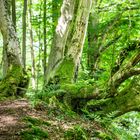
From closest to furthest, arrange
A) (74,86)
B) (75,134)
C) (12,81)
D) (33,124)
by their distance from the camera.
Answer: (75,134), (33,124), (74,86), (12,81)

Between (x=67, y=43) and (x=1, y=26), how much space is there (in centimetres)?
189

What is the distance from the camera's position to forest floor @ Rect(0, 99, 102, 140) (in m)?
3.88

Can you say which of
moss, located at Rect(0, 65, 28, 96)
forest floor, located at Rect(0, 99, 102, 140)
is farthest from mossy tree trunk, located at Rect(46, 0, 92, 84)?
forest floor, located at Rect(0, 99, 102, 140)

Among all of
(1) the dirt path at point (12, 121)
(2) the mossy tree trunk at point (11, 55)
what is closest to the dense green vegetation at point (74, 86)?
(2) the mossy tree trunk at point (11, 55)

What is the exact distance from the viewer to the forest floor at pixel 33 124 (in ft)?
12.7

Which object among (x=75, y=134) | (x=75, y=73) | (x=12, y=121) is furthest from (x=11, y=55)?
(x=75, y=134)

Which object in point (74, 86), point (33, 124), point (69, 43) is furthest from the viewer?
point (69, 43)

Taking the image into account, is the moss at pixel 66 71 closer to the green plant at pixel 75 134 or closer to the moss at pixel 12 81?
the moss at pixel 12 81

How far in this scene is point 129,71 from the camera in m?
5.82

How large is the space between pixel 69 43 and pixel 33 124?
4.04 meters

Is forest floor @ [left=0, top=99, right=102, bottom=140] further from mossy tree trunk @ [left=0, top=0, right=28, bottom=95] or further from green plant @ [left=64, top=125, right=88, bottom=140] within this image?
mossy tree trunk @ [left=0, top=0, right=28, bottom=95]

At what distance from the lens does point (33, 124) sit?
4465 mm

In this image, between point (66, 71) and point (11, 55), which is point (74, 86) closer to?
point (66, 71)

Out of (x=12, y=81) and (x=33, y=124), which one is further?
(x=12, y=81)
